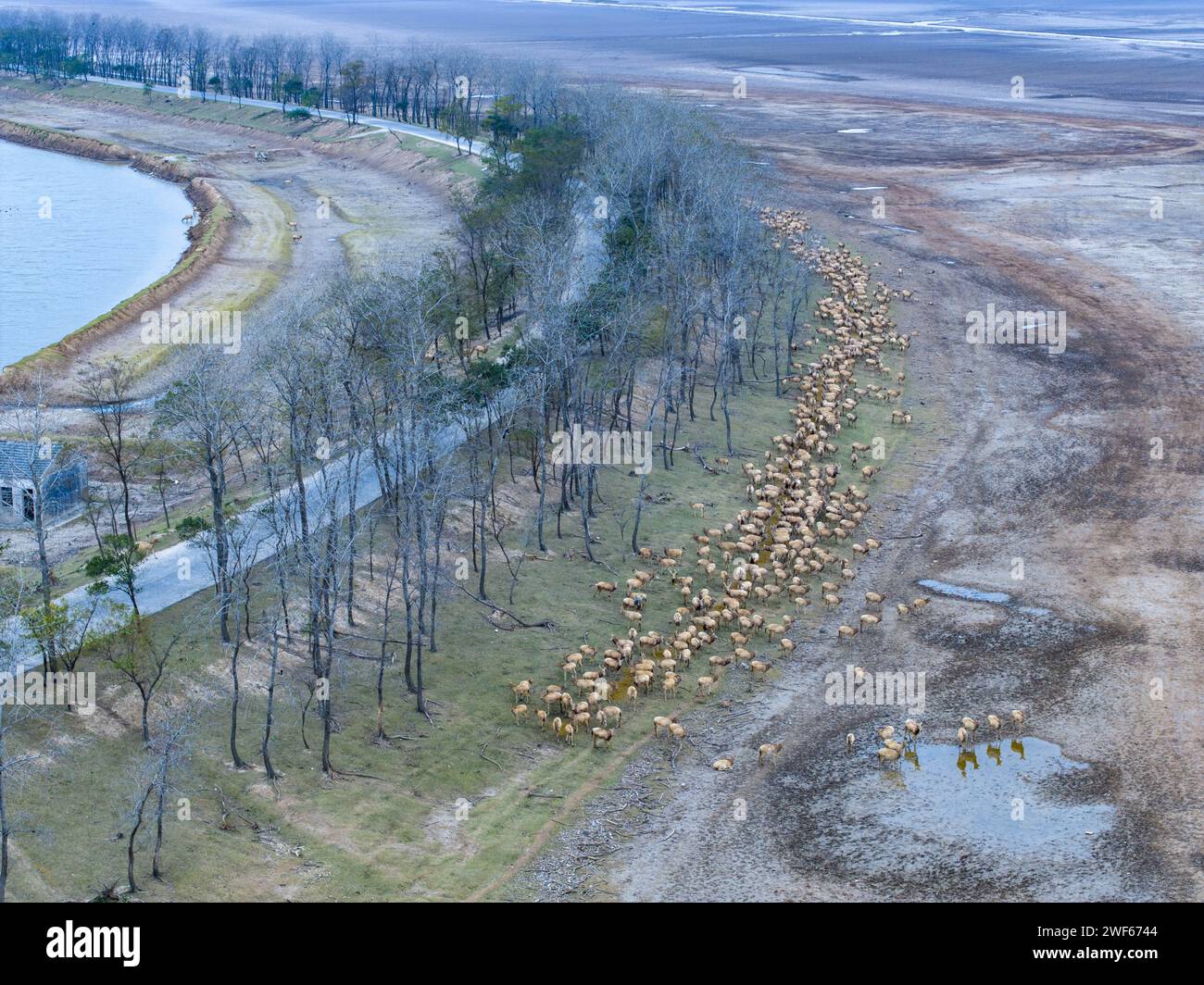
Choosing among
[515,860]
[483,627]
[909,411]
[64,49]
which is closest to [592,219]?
[909,411]

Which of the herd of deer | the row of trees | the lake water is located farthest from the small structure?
the row of trees

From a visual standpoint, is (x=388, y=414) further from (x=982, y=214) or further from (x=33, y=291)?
(x=982, y=214)

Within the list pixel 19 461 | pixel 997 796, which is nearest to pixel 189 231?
pixel 19 461

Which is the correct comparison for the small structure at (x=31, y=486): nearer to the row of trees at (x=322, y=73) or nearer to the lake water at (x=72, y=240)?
the lake water at (x=72, y=240)

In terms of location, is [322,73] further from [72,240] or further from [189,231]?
[72,240]

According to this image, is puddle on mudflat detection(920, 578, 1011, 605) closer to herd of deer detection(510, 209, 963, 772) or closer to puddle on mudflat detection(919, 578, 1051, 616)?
puddle on mudflat detection(919, 578, 1051, 616)

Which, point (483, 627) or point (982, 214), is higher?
point (982, 214)

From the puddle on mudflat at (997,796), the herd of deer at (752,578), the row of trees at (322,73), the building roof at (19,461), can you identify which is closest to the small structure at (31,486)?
the building roof at (19,461)
